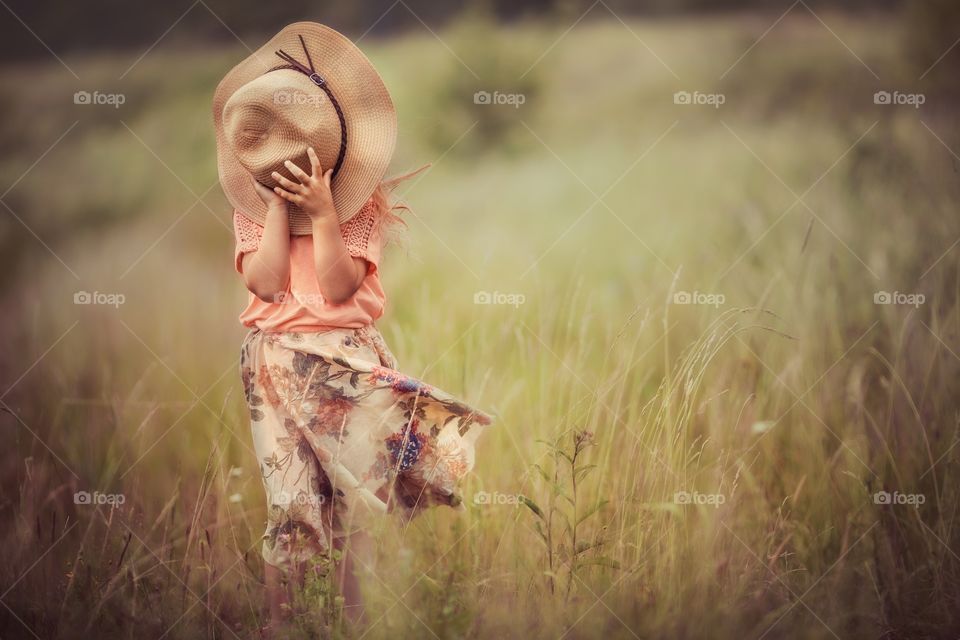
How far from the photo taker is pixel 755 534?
3.23 meters

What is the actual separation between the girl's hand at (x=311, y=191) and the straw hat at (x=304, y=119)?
0.05 m

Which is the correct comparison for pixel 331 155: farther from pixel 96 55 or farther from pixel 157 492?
pixel 96 55

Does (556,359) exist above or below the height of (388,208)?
below

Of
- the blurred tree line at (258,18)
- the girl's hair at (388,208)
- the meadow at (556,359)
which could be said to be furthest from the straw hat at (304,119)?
the blurred tree line at (258,18)

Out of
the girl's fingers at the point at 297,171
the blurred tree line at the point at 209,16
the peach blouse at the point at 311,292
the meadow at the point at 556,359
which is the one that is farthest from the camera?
the blurred tree line at the point at 209,16

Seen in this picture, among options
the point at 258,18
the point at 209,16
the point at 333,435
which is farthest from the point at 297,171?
the point at 258,18

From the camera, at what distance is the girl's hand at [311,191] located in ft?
8.67

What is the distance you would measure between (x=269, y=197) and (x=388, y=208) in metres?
0.38

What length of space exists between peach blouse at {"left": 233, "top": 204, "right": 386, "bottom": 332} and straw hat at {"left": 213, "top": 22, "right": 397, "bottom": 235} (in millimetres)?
50

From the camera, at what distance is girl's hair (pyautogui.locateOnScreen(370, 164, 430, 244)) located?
9.52ft

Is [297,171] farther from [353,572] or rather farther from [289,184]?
[353,572]

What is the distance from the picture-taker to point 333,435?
2740mm

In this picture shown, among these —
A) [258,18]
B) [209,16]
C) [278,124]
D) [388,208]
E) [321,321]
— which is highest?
[258,18]

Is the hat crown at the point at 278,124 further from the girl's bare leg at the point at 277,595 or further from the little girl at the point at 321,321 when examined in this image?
the girl's bare leg at the point at 277,595
